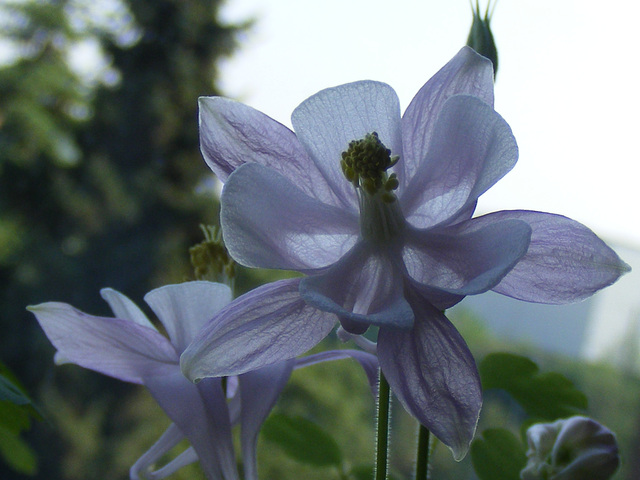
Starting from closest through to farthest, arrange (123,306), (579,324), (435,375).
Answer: (435,375), (123,306), (579,324)

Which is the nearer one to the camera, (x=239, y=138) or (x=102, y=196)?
(x=239, y=138)

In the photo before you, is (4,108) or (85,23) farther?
(85,23)

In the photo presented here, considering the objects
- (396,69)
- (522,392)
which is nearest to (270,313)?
(522,392)

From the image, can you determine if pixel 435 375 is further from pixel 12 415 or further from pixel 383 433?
pixel 12 415

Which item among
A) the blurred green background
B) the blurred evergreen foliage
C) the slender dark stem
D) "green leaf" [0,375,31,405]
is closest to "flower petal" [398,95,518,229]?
the slender dark stem

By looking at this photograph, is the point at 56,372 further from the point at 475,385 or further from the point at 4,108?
the point at 475,385

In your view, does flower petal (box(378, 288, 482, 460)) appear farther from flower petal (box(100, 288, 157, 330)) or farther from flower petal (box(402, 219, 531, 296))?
flower petal (box(100, 288, 157, 330))

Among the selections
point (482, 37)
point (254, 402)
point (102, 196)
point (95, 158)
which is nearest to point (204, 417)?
point (254, 402)
